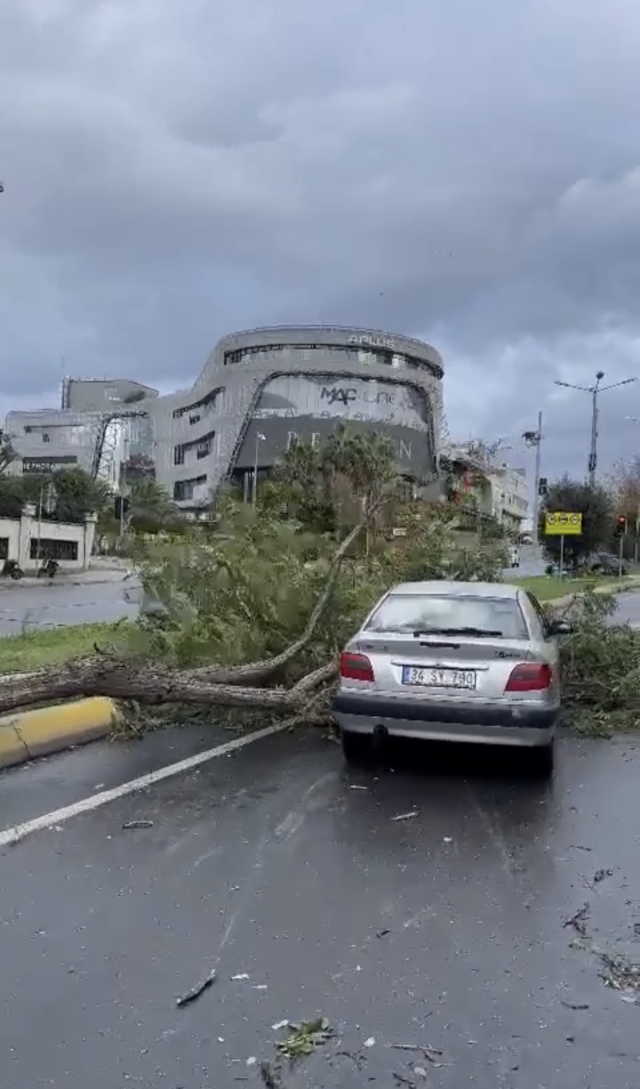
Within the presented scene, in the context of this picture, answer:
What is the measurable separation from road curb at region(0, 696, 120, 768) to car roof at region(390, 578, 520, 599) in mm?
2673

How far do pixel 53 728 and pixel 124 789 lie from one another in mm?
1423

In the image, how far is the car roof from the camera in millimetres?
7680

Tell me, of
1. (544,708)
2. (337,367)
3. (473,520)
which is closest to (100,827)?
(544,708)

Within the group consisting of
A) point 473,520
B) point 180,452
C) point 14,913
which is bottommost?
point 14,913

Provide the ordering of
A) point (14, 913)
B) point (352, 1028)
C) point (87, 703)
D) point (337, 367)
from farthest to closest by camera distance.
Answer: point (337, 367), point (87, 703), point (14, 913), point (352, 1028)

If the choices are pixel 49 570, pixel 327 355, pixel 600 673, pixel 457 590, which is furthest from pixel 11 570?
pixel 327 355

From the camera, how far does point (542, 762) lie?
715cm

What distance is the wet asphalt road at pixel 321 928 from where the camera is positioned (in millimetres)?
3215

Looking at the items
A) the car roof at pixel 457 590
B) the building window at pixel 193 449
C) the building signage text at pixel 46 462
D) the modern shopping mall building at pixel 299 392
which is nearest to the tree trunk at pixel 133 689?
the car roof at pixel 457 590

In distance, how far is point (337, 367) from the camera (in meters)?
116

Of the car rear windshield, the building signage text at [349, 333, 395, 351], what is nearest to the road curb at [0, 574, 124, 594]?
the car rear windshield

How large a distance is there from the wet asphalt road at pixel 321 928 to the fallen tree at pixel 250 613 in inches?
34.8

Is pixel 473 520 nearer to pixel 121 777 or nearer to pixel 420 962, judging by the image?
pixel 121 777

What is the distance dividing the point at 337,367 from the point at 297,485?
105m
